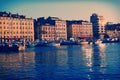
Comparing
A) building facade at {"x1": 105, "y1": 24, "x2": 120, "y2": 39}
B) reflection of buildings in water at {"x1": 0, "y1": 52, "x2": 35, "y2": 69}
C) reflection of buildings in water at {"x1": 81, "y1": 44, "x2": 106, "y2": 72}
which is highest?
building facade at {"x1": 105, "y1": 24, "x2": 120, "y2": 39}

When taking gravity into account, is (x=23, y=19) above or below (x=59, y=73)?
above

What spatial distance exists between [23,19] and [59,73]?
187 ft

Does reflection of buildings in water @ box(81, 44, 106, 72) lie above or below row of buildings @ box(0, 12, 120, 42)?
below

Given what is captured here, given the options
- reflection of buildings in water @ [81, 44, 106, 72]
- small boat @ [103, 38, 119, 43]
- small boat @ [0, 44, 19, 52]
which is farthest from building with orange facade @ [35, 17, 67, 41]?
reflection of buildings in water @ [81, 44, 106, 72]

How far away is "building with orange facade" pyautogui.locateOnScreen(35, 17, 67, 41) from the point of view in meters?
83.4

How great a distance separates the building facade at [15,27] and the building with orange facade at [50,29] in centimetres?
478

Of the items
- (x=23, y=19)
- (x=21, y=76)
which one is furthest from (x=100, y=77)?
(x=23, y=19)

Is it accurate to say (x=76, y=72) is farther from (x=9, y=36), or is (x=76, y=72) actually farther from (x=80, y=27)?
(x=80, y=27)

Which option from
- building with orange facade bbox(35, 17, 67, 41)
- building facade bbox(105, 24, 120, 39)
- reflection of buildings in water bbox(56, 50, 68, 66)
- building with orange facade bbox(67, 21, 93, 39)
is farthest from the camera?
building facade bbox(105, 24, 120, 39)

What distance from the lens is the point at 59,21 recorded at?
90125 mm

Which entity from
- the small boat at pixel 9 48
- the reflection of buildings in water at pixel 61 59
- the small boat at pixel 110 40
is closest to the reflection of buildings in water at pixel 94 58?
the reflection of buildings in water at pixel 61 59

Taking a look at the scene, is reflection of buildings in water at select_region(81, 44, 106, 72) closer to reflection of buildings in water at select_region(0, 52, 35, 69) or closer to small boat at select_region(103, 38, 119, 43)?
reflection of buildings in water at select_region(0, 52, 35, 69)

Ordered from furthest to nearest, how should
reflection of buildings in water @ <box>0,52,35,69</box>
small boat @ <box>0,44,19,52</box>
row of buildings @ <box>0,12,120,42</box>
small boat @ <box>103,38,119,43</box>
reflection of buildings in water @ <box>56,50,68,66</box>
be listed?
1. small boat @ <box>103,38,119,43</box>
2. row of buildings @ <box>0,12,120,42</box>
3. small boat @ <box>0,44,19,52</box>
4. reflection of buildings in water @ <box>56,50,68,66</box>
5. reflection of buildings in water @ <box>0,52,35,69</box>

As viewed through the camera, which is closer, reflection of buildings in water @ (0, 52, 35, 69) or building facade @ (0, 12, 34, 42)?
reflection of buildings in water @ (0, 52, 35, 69)
